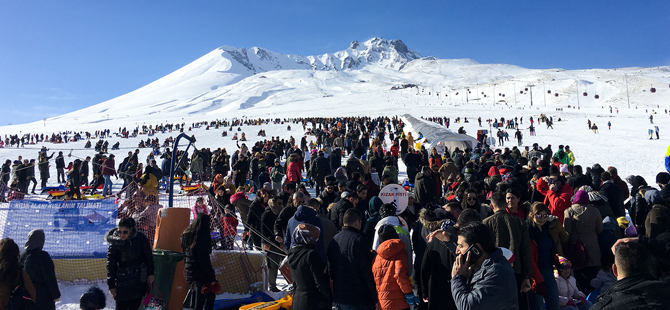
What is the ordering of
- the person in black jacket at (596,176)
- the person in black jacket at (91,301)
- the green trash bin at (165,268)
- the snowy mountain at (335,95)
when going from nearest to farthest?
the person in black jacket at (91,301) → the green trash bin at (165,268) → the person in black jacket at (596,176) → the snowy mountain at (335,95)

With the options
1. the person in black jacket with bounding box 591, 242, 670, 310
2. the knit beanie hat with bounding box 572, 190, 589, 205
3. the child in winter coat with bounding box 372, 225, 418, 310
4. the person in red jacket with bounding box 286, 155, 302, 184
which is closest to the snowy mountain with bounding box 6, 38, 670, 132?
the person in red jacket with bounding box 286, 155, 302, 184

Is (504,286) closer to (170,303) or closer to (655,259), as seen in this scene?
(655,259)

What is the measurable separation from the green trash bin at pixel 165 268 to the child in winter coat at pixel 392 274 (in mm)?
2404

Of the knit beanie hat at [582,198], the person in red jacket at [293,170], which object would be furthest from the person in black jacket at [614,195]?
the person in red jacket at [293,170]

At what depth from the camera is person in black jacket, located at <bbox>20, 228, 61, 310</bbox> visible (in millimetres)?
3326

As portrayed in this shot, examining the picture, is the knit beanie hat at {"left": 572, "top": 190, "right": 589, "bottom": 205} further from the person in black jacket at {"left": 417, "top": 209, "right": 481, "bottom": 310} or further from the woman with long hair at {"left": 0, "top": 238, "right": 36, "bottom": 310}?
the woman with long hair at {"left": 0, "top": 238, "right": 36, "bottom": 310}

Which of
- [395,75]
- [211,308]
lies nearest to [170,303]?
[211,308]

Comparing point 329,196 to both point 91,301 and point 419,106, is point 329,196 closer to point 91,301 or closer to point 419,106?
point 91,301

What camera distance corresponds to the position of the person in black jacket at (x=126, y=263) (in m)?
3.59

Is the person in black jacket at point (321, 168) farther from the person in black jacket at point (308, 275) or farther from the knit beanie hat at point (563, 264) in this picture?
the person in black jacket at point (308, 275)

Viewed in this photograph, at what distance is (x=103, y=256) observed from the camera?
4871 mm

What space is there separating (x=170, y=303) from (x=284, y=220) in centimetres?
158

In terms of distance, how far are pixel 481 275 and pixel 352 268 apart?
116cm

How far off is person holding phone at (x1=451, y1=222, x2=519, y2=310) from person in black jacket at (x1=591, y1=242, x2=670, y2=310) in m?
0.43
